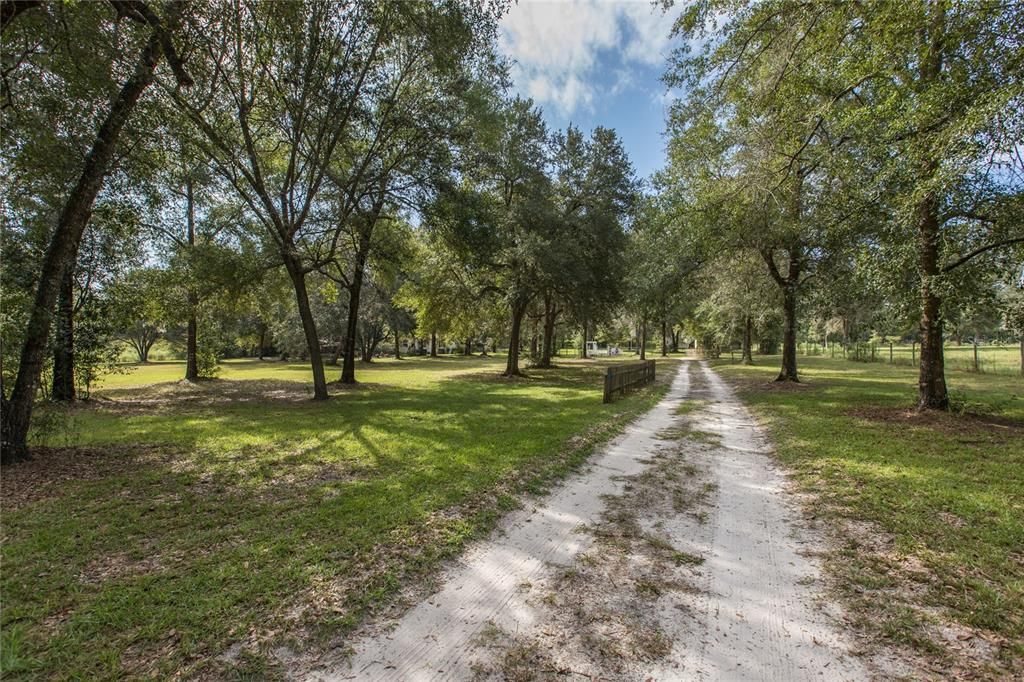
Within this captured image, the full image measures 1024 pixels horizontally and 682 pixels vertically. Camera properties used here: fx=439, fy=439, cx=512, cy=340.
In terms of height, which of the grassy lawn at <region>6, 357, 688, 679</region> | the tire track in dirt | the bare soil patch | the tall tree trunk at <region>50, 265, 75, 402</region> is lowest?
the tire track in dirt

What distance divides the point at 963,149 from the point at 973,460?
13.8ft

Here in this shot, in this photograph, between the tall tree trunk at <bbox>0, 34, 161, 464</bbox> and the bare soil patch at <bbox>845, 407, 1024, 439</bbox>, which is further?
the bare soil patch at <bbox>845, 407, 1024, 439</bbox>

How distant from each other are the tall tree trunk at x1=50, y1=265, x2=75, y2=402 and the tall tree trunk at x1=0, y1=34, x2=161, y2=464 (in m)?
0.42

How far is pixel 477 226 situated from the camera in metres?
13.9

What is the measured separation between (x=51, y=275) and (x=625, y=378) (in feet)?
41.9

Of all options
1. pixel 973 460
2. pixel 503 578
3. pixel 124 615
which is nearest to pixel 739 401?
pixel 973 460

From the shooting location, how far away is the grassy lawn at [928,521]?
2621 mm

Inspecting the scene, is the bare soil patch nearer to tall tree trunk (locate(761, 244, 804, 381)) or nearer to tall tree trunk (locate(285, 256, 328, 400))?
tall tree trunk (locate(761, 244, 804, 381))

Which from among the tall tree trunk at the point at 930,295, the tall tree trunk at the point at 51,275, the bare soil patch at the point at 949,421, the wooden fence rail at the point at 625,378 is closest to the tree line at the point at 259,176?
the tall tree trunk at the point at 51,275

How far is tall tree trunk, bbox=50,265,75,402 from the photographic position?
6902 mm

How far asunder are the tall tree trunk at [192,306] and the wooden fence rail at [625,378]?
13.0 m

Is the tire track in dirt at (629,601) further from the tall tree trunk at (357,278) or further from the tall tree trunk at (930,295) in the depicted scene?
the tall tree trunk at (357,278)

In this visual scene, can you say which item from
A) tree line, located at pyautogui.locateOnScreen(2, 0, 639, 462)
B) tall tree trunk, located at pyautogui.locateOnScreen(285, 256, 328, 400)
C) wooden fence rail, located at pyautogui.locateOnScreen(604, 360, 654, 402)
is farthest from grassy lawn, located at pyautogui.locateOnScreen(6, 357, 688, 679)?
tall tree trunk, located at pyautogui.locateOnScreen(285, 256, 328, 400)

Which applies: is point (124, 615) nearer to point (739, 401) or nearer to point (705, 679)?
point (705, 679)
